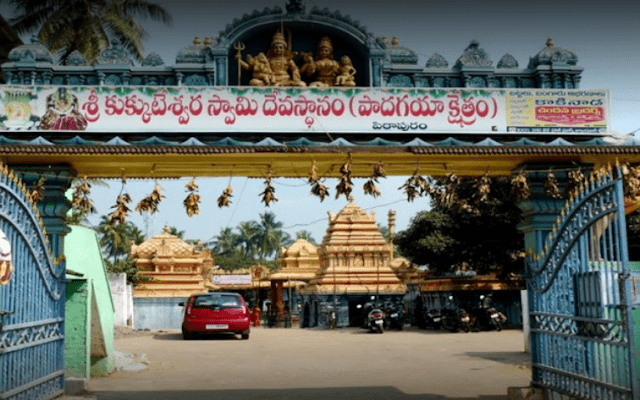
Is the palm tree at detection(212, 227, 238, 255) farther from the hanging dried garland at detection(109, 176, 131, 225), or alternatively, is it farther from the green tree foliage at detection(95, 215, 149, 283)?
the hanging dried garland at detection(109, 176, 131, 225)

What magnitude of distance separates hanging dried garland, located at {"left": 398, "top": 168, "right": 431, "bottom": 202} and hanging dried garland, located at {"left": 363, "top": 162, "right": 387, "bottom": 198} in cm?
34

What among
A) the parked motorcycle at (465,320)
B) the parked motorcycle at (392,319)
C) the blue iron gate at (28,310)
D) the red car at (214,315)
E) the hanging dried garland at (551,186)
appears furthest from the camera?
the parked motorcycle at (392,319)

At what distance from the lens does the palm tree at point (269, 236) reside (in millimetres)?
87756

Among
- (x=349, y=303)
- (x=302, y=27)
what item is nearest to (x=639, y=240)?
(x=349, y=303)

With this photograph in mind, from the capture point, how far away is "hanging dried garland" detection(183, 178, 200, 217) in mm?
9023

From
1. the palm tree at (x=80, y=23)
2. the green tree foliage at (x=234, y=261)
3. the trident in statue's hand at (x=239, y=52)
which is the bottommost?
the green tree foliage at (x=234, y=261)

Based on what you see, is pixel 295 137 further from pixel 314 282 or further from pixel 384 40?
pixel 314 282

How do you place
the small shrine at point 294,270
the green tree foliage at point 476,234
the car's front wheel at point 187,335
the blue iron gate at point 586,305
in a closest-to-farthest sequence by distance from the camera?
the blue iron gate at point 586,305 → the car's front wheel at point 187,335 → the green tree foliage at point 476,234 → the small shrine at point 294,270

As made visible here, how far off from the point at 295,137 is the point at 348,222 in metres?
21.7

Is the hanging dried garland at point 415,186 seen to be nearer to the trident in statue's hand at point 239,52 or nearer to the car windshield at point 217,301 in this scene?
the trident in statue's hand at point 239,52

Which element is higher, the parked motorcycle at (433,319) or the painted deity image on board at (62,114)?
the painted deity image on board at (62,114)

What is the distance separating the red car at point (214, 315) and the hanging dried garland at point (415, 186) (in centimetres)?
1279

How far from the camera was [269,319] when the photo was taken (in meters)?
33.9

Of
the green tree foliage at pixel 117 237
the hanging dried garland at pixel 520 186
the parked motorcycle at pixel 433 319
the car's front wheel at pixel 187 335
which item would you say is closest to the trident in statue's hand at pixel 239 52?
the hanging dried garland at pixel 520 186
